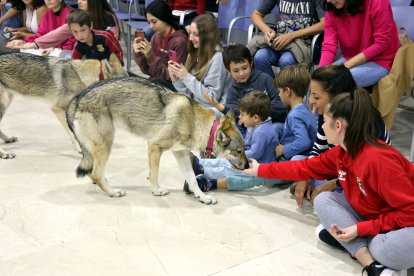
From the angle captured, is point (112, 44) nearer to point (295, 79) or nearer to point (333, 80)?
point (295, 79)

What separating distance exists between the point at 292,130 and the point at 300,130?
75mm

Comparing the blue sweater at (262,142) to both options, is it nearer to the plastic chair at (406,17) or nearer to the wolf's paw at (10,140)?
the plastic chair at (406,17)

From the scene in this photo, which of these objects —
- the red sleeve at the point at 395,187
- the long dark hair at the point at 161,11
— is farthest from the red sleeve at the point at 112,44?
the red sleeve at the point at 395,187

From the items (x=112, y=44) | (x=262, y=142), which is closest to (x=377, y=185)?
(x=262, y=142)

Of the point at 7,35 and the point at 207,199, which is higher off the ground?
the point at 7,35

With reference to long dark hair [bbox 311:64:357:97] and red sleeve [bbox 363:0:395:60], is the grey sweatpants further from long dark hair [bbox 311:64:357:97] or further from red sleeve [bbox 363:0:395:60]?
red sleeve [bbox 363:0:395:60]

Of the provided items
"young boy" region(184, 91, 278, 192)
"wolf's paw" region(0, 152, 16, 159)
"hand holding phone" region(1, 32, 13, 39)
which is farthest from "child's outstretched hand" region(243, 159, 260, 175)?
"hand holding phone" region(1, 32, 13, 39)

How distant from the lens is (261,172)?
2818 mm

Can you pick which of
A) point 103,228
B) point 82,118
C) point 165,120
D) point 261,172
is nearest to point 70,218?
point 103,228

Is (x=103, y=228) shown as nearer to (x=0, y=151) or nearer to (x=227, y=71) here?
(x=0, y=151)

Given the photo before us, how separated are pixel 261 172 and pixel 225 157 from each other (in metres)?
0.29

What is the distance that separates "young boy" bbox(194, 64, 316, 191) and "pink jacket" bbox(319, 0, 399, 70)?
60 centimetres

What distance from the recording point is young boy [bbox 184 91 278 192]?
322cm

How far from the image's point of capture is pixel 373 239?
91.7 inches
